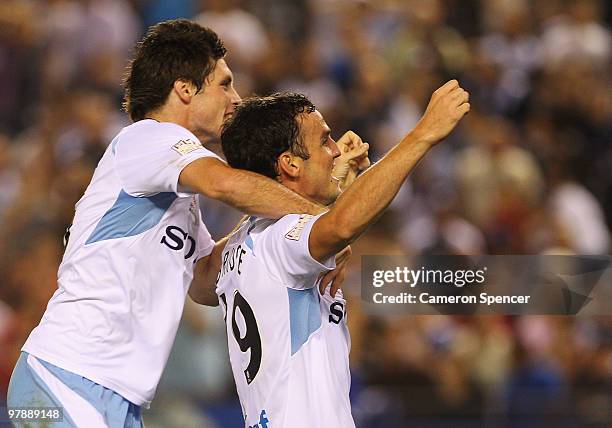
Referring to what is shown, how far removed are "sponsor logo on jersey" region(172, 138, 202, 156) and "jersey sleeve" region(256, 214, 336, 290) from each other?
0.51 meters

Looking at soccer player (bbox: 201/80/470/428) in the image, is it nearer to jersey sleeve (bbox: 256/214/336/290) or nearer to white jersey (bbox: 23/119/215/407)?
jersey sleeve (bbox: 256/214/336/290)

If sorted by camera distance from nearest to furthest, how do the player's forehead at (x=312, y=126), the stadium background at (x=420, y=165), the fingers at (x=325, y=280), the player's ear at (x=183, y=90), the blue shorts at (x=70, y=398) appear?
the fingers at (x=325, y=280) < the player's forehead at (x=312, y=126) < the blue shorts at (x=70, y=398) < the player's ear at (x=183, y=90) < the stadium background at (x=420, y=165)

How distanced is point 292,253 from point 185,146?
30.2 inches

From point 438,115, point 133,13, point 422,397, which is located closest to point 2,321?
point 422,397

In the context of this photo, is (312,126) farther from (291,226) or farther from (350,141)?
(291,226)

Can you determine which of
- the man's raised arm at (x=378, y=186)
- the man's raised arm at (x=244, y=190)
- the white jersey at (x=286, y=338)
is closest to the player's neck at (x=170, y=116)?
the man's raised arm at (x=244, y=190)

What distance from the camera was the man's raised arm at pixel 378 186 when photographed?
3.53m

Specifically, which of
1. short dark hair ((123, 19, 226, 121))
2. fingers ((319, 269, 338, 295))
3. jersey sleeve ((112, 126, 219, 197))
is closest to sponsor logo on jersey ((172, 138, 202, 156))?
jersey sleeve ((112, 126, 219, 197))

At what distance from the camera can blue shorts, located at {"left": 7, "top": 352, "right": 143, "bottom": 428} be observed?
165 inches

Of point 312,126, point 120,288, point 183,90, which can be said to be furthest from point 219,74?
point 120,288

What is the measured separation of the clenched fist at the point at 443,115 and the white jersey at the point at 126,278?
0.96m

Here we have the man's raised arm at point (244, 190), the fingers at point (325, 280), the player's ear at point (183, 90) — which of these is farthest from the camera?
the player's ear at point (183, 90)

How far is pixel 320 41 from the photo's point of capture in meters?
10.4

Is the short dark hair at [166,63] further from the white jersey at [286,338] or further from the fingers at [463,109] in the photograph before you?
the fingers at [463,109]
